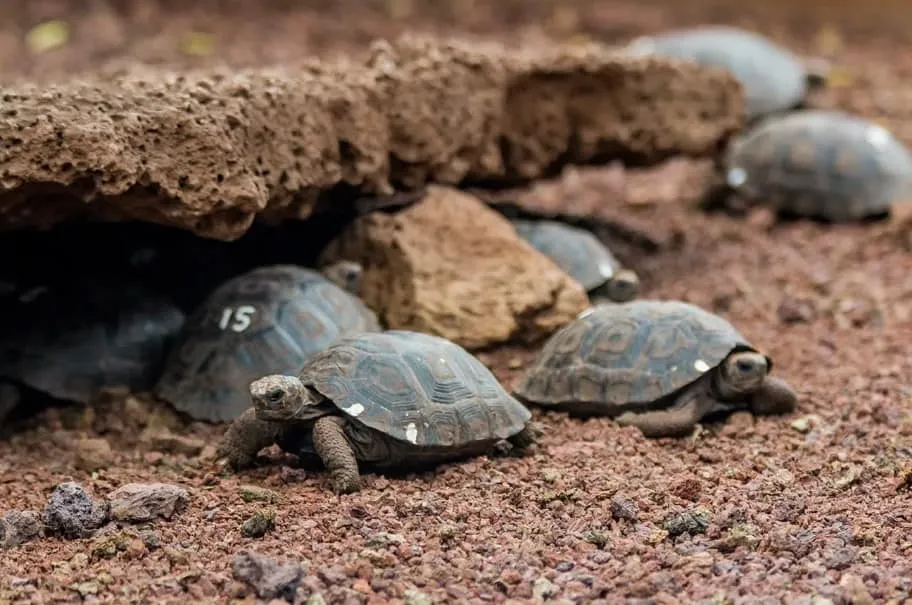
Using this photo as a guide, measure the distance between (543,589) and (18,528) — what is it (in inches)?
63.4

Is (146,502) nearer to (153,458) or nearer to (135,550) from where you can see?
(135,550)

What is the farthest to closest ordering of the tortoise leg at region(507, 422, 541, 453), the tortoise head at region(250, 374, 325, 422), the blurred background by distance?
the blurred background
the tortoise leg at region(507, 422, 541, 453)
the tortoise head at region(250, 374, 325, 422)

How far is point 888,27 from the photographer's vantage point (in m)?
12.9

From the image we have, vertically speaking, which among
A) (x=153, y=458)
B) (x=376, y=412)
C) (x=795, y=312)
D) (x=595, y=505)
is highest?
(x=376, y=412)

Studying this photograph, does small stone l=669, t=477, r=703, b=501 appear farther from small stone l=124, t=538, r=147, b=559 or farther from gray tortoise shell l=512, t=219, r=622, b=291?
gray tortoise shell l=512, t=219, r=622, b=291

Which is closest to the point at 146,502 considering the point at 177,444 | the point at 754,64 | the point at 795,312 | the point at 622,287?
the point at 177,444

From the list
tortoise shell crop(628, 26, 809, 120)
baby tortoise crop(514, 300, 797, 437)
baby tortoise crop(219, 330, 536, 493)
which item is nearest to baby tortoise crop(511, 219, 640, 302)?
baby tortoise crop(514, 300, 797, 437)

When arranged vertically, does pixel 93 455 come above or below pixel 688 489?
below

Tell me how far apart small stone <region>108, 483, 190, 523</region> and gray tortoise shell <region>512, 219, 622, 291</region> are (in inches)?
119

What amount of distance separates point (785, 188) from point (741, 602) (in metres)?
5.98

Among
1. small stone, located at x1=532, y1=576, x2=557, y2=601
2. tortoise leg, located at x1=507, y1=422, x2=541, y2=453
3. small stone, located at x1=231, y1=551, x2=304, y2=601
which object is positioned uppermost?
small stone, located at x1=231, y1=551, x2=304, y2=601

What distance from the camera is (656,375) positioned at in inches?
190

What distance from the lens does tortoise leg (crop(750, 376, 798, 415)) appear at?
4938 millimetres

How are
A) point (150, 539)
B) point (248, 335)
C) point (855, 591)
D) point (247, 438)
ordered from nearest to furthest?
point (855, 591) < point (150, 539) < point (247, 438) < point (248, 335)
